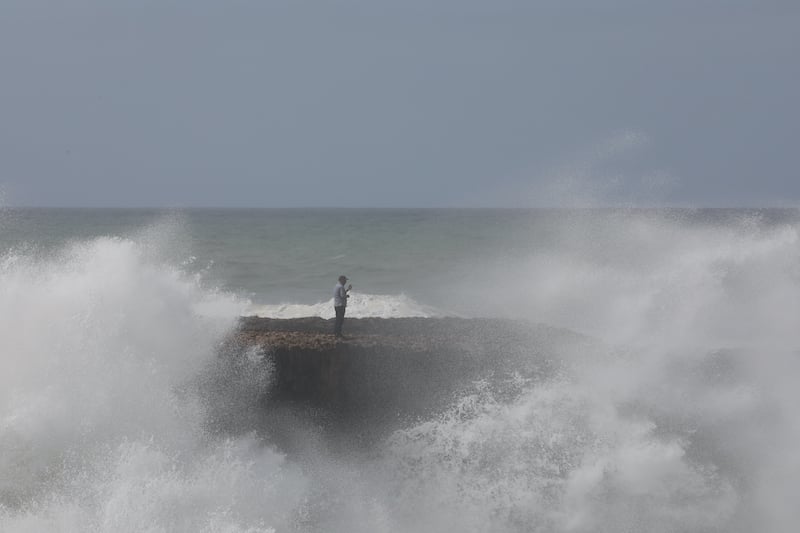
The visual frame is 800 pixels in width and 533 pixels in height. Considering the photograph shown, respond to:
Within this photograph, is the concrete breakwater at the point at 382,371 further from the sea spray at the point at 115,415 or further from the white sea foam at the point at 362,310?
the white sea foam at the point at 362,310

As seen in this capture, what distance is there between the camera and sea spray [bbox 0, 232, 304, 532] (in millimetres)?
9438

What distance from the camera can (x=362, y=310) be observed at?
19188mm

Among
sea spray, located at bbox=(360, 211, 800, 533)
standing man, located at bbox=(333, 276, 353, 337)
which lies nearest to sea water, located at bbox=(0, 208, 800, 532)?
sea spray, located at bbox=(360, 211, 800, 533)

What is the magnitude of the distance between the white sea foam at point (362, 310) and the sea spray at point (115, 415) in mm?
6457

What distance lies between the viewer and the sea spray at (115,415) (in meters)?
9.44

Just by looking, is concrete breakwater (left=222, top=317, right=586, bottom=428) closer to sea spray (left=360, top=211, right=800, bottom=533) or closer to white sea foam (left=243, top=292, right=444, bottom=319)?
sea spray (left=360, top=211, right=800, bottom=533)

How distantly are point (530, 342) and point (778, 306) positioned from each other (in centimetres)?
592

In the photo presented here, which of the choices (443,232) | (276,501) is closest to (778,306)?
(276,501)

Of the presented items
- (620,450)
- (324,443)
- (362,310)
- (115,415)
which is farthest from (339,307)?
(362,310)

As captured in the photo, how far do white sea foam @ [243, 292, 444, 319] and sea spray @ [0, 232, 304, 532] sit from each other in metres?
6.46

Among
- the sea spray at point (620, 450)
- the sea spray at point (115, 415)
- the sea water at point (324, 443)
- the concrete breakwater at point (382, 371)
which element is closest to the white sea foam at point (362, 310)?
the sea water at point (324, 443)

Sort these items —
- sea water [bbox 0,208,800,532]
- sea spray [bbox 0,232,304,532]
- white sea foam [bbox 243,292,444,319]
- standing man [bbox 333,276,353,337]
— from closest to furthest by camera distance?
sea spray [bbox 0,232,304,532]
sea water [bbox 0,208,800,532]
standing man [bbox 333,276,353,337]
white sea foam [bbox 243,292,444,319]

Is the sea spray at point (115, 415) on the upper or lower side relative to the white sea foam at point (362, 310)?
lower

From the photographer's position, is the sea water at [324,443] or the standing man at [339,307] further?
the standing man at [339,307]
